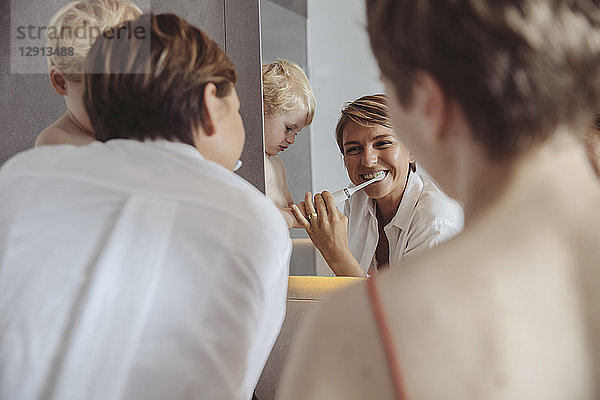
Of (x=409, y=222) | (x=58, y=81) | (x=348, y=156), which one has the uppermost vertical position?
(x=58, y=81)

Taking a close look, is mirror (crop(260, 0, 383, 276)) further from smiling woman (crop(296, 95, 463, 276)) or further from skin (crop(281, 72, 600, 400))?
skin (crop(281, 72, 600, 400))

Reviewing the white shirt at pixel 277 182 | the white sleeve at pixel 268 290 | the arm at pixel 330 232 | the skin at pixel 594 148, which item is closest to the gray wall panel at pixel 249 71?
the white shirt at pixel 277 182

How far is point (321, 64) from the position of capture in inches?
49.3

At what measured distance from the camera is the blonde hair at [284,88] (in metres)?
1.28

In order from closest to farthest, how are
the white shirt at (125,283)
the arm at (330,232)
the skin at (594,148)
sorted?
1. the white shirt at (125,283)
2. the skin at (594,148)
3. the arm at (330,232)

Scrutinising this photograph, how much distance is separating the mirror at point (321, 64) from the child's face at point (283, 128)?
16 mm

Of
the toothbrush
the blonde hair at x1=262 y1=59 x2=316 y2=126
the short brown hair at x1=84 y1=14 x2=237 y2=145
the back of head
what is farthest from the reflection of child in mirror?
the back of head

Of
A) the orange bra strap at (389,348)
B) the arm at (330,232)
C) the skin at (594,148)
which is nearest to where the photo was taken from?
the orange bra strap at (389,348)

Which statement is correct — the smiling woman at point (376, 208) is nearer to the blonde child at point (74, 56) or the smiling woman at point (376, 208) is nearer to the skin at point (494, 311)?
the blonde child at point (74, 56)

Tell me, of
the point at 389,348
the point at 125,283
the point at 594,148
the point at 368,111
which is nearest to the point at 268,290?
the point at 125,283

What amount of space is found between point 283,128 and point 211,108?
36cm

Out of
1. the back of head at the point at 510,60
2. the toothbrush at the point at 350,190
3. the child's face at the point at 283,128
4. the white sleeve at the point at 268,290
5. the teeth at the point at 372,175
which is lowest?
the white sleeve at the point at 268,290

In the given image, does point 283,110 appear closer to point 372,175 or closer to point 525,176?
point 372,175

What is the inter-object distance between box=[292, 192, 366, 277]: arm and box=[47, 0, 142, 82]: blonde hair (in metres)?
0.48
